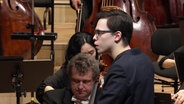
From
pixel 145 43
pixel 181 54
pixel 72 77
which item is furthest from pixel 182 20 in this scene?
pixel 145 43

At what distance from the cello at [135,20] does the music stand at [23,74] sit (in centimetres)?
94

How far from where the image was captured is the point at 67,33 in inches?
227

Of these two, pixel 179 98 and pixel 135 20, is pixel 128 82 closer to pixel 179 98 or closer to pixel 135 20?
pixel 179 98

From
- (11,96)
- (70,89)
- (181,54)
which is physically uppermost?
(181,54)

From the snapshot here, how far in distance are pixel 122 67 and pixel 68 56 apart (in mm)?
1333

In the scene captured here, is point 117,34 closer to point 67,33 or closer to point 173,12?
point 173,12

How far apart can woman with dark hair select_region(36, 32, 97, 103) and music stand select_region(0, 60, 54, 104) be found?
0.33ft

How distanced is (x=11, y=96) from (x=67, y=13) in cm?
197

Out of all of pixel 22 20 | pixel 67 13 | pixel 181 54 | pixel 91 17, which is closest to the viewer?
pixel 181 54

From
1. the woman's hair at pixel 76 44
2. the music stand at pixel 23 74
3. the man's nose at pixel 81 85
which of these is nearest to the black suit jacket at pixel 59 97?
the man's nose at pixel 81 85

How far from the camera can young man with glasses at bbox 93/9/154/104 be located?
83.1 inches

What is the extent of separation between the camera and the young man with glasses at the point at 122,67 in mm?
2111

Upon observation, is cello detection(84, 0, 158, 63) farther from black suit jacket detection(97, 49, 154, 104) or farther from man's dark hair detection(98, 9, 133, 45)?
black suit jacket detection(97, 49, 154, 104)

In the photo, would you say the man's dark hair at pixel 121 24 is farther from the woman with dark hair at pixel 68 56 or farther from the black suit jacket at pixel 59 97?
the woman with dark hair at pixel 68 56
